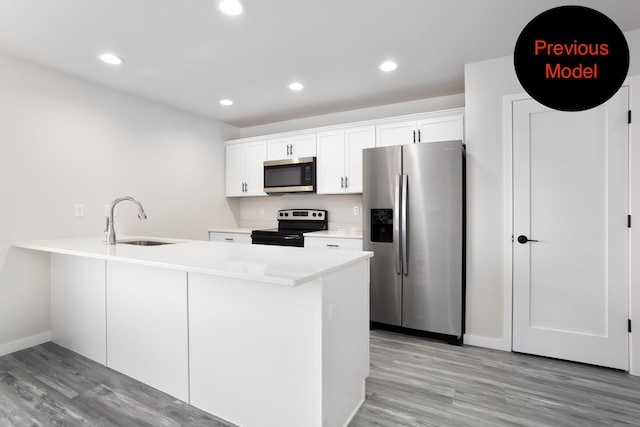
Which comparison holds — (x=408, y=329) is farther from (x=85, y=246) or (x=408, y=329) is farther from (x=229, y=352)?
(x=85, y=246)

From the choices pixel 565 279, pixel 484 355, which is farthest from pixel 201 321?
pixel 565 279

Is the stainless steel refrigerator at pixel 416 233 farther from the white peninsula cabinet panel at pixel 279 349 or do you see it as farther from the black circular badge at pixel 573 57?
the white peninsula cabinet panel at pixel 279 349

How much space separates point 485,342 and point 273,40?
119 inches

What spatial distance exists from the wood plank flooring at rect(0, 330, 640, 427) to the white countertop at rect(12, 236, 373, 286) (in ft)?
2.89

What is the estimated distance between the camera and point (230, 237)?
4.38 metres

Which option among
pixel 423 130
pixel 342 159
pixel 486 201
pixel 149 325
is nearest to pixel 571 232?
pixel 486 201

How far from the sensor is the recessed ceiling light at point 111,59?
8.69 ft

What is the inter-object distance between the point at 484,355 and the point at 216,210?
3639mm

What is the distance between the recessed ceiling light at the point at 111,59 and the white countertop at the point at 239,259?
1.53 metres

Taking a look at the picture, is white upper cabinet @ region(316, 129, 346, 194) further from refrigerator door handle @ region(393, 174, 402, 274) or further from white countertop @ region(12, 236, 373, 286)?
white countertop @ region(12, 236, 373, 286)

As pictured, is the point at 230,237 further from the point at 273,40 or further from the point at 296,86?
the point at 273,40

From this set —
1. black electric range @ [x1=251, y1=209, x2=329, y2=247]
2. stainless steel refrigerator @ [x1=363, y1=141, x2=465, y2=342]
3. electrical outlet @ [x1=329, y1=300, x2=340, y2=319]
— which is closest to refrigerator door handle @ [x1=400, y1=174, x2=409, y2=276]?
stainless steel refrigerator @ [x1=363, y1=141, x2=465, y2=342]

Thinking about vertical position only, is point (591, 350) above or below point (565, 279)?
below

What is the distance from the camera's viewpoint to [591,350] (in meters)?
2.49
